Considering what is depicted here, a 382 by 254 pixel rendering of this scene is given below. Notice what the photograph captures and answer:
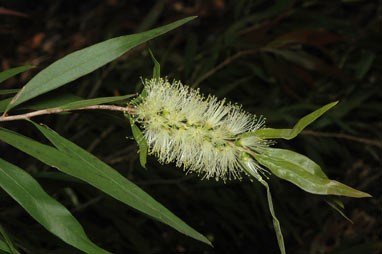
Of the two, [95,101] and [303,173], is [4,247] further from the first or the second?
[303,173]

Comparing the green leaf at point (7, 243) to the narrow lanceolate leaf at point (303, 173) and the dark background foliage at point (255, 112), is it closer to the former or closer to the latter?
the dark background foliage at point (255, 112)

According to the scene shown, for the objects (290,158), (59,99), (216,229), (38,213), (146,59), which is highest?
(146,59)

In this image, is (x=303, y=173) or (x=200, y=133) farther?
(x=200, y=133)

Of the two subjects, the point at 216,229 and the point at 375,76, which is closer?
the point at 216,229

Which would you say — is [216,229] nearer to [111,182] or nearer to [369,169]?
[369,169]

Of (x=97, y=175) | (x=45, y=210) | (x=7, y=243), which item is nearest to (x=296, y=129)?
(x=97, y=175)

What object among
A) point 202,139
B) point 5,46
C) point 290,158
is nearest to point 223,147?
point 202,139

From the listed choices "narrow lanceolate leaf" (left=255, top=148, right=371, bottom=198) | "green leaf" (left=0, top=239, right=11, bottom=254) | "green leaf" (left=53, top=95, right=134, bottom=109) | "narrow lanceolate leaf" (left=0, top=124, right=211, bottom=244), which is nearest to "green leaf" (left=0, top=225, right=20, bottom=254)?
"green leaf" (left=0, top=239, right=11, bottom=254)
